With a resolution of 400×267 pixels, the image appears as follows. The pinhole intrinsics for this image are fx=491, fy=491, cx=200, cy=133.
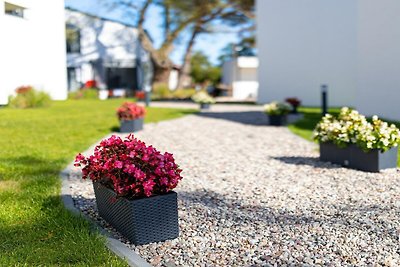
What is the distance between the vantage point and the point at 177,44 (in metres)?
34.2

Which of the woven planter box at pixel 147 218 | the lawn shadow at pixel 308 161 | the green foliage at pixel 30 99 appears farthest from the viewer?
the green foliage at pixel 30 99

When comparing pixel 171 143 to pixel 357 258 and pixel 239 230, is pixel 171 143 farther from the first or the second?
pixel 357 258

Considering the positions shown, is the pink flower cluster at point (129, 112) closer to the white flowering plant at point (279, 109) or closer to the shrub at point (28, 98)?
the white flowering plant at point (279, 109)

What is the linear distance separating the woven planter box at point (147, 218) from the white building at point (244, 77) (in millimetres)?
29394

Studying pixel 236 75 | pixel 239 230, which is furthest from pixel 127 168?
pixel 236 75

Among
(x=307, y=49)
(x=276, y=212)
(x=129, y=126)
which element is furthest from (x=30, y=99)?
(x=276, y=212)

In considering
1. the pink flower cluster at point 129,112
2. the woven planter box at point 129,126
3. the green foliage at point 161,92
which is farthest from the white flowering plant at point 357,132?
the green foliage at point 161,92

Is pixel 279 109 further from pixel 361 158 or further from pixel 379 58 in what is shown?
pixel 361 158

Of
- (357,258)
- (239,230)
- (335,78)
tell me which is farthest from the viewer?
(335,78)

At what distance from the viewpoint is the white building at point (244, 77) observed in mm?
33438

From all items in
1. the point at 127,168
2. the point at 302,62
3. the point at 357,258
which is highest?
the point at 302,62

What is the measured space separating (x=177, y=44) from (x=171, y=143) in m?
24.8

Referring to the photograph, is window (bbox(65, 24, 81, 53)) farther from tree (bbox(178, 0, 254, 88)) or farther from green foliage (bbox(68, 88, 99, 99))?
tree (bbox(178, 0, 254, 88))

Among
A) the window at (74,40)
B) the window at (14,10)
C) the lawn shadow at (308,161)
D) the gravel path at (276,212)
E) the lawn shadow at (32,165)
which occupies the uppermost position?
the window at (74,40)
